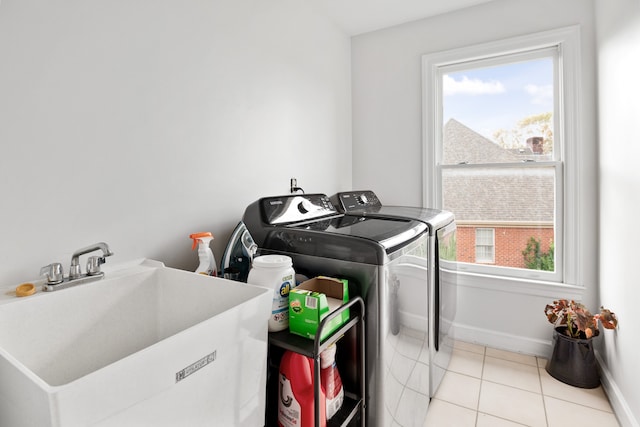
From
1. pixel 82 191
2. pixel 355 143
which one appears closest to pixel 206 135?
pixel 82 191

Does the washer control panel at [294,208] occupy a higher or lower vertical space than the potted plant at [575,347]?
higher

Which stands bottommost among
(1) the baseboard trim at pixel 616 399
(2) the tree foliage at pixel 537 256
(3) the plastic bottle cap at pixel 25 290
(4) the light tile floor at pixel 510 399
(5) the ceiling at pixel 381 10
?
(4) the light tile floor at pixel 510 399

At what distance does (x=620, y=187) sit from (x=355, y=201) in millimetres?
1426

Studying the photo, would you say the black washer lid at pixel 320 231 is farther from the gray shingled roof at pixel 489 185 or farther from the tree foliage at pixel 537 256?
the tree foliage at pixel 537 256

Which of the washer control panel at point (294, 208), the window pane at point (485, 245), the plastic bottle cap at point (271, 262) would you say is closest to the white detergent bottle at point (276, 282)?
the plastic bottle cap at point (271, 262)

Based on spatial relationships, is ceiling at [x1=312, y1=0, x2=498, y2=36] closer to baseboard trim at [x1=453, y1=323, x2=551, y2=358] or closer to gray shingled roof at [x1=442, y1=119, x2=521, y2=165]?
gray shingled roof at [x1=442, y1=119, x2=521, y2=165]

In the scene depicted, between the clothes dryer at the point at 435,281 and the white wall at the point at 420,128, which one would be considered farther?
the white wall at the point at 420,128

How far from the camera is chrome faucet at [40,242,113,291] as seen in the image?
912 mm

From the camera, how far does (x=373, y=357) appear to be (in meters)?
1.21

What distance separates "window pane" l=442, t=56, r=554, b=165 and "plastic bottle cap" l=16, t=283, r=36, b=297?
256cm

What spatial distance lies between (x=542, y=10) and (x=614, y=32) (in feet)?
2.00

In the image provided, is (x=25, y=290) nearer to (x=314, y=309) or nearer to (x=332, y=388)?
(x=314, y=309)

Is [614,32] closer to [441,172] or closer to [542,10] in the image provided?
[542,10]

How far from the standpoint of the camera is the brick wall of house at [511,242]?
235 cm
